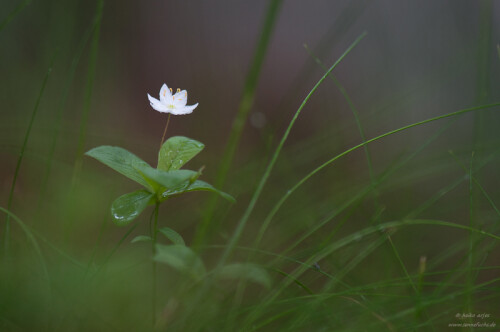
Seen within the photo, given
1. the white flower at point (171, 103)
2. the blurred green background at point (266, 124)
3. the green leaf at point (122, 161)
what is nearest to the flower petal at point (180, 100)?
the white flower at point (171, 103)

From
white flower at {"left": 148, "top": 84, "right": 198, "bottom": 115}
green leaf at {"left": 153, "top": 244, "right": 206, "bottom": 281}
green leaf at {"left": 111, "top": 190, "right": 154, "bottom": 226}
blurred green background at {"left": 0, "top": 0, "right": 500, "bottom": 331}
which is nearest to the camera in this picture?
green leaf at {"left": 153, "top": 244, "right": 206, "bottom": 281}

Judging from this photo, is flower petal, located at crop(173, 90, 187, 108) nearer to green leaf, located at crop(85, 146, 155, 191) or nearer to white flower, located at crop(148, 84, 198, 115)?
white flower, located at crop(148, 84, 198, 115)

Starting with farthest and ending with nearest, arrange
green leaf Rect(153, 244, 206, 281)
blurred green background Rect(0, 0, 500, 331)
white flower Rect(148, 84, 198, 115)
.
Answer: blurred green background Rect(0, 0, 500, 331) → white flower Rect(148, 84, 198, 115) → green leaf Rect(153, 244, 206, 281)

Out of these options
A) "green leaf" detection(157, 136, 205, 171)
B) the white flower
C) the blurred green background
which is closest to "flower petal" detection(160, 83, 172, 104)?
the white flower

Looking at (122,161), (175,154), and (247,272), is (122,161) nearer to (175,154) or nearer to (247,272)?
(175,154)

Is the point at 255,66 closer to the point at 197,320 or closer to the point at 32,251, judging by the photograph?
the point at 197,320

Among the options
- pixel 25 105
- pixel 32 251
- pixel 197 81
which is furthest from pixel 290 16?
pixel 32 251

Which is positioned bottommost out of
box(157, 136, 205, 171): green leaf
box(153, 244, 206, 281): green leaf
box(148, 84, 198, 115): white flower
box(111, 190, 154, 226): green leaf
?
box(153, 244, 206, 281): green leaf

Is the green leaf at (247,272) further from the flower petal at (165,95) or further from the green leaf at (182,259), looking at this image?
the flower petal at (165,95)
